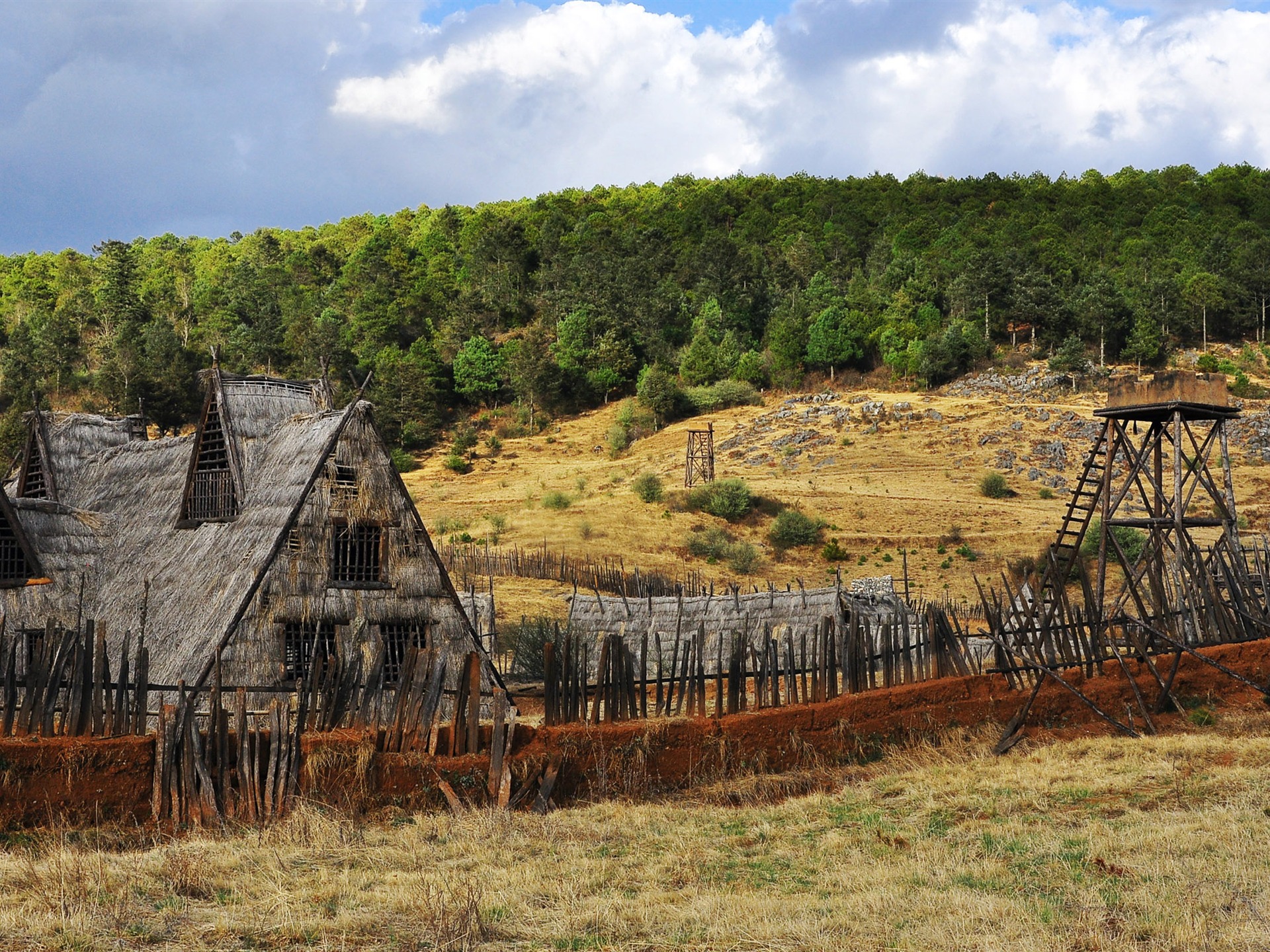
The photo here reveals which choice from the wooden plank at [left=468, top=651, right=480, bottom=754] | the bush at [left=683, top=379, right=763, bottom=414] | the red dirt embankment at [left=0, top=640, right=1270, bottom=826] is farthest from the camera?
the bush at [left=683, top=379, right=763, bottom=414]

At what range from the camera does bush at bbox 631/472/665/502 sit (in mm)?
49594

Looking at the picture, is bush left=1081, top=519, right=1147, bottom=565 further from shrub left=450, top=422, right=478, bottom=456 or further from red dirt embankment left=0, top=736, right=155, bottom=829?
shrub left=450, top=422, right=478, bottom=456

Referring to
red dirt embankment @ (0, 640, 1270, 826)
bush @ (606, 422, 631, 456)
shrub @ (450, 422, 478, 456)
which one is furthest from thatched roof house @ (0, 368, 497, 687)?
shrub @ (450, 422, 478, 456)

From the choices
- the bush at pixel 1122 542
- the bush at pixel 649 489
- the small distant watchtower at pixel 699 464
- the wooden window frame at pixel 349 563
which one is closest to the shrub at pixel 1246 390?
the bush at pixel 1122 542

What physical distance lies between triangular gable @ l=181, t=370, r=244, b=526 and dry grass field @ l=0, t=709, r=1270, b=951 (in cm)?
967

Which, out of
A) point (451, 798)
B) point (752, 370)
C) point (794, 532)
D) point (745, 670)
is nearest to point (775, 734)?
point (745, 670)

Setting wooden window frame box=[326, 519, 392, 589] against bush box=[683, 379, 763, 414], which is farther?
bush box=[683, 379, 763, 414]

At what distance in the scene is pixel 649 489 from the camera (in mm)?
49844

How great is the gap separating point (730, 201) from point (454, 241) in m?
24.2

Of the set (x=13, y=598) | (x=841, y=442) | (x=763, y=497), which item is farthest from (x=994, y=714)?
(x=841, y=442)

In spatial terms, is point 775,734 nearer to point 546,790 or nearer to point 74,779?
point 546,790

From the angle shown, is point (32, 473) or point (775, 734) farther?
point (32, 473)

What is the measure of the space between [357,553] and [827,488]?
33.9m

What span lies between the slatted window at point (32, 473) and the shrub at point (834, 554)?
27021 mm
